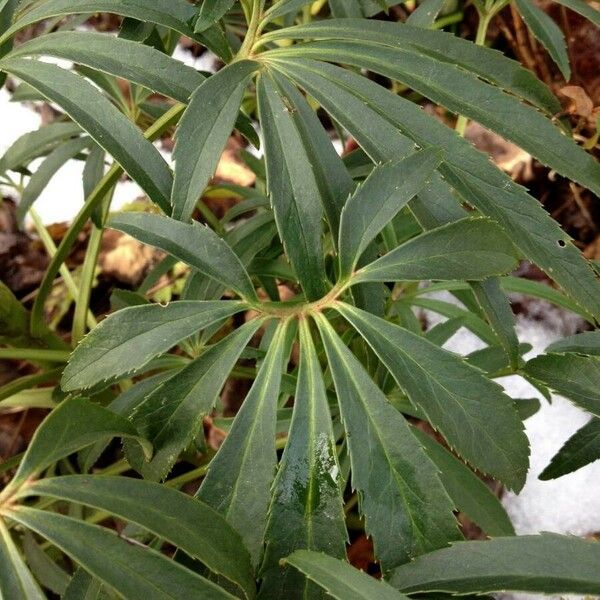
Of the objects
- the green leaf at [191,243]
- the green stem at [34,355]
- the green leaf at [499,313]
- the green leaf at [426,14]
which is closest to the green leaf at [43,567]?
the green stem at [34,355]

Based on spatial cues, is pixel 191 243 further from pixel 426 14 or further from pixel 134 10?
pixel 426 14

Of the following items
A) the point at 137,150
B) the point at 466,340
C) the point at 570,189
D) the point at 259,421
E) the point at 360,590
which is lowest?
the point at 360,590

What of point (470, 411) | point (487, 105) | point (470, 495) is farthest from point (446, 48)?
point (470, 495)

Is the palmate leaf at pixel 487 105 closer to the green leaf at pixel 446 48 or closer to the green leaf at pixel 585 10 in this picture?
the green leaf at pixel 446 48

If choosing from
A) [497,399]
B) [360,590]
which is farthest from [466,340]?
[360,590]

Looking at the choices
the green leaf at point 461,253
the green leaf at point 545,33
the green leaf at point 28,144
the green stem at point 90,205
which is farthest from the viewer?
the green leaf at point 28,144

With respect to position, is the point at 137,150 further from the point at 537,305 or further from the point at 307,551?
the point at 537,305
